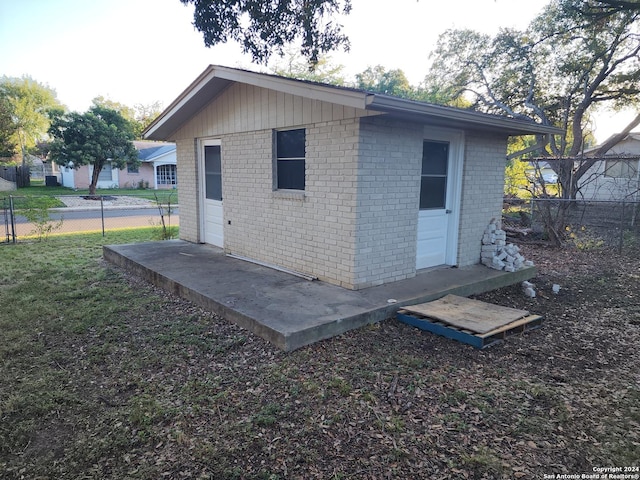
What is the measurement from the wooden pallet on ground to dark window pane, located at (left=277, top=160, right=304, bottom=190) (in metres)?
2.65

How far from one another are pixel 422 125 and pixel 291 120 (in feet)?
6.43

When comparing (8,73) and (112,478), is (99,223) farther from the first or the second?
(8,73)

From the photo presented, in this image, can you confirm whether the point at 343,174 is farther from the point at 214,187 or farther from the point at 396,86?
the point at 396,86

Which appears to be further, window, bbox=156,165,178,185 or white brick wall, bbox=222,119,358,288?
window, bbox=156,165,178,185

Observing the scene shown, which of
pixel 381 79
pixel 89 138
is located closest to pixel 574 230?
pixel 89 138

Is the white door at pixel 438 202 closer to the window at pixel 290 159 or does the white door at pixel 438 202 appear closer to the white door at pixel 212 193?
the window at pixel 290 159

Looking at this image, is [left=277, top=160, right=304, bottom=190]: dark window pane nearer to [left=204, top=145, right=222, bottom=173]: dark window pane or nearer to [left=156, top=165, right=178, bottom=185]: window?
[left=204, top=145, right=222, bottom=173]: dark window pane

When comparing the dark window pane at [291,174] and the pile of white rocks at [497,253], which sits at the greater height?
the dark window pane at [291,174]

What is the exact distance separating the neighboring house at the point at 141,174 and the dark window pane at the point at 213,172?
2507cm

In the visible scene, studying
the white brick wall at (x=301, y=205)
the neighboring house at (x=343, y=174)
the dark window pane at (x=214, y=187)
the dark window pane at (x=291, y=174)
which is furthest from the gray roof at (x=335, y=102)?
the dark window pane at (x=214, y=187)

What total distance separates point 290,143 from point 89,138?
73.7 feet

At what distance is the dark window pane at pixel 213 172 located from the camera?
8.65m

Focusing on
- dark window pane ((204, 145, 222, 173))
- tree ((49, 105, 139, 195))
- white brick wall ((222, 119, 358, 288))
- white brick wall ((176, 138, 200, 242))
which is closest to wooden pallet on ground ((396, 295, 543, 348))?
white brick wall ((222, 119, 358, 288))

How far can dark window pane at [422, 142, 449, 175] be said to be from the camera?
6598mm
